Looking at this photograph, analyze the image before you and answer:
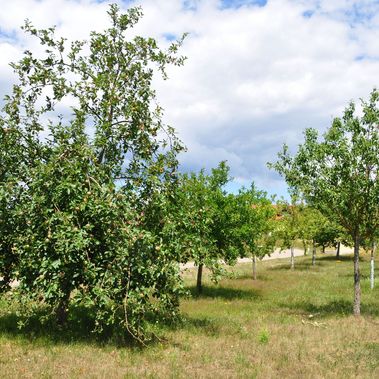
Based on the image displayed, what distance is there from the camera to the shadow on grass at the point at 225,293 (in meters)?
25.6

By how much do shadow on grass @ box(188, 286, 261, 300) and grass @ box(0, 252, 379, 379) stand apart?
5.07 m

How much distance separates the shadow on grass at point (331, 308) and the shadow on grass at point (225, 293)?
11.3 feet

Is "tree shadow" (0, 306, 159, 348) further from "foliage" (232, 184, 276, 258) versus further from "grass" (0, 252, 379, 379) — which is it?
"foliage" (232, 184, 276, 258)

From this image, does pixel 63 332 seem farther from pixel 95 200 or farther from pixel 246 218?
pixel 246 218

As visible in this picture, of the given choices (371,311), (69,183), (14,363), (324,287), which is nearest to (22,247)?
(69,183)

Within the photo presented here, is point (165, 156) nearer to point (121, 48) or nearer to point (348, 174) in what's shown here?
point (121, 48)

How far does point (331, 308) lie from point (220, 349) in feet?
36.5

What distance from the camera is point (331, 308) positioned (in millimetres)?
21547

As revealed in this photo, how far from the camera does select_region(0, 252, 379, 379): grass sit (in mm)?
10234

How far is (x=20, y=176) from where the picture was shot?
13.8 m

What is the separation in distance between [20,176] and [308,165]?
12295 mm

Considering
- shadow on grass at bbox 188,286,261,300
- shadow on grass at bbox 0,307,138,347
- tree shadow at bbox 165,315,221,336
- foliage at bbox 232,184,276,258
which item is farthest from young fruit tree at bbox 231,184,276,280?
shadow on grass at bbox 0,307,138,347

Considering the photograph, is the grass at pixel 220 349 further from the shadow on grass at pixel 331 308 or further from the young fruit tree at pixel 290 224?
the young fruit tree at pixel 290 224

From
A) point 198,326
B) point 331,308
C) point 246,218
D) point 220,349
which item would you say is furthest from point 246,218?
point 220,349
